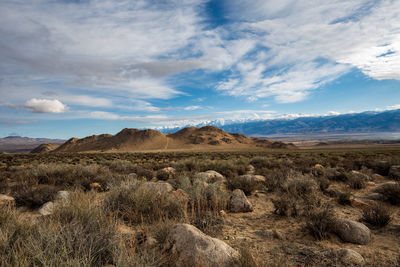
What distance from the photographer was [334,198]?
20.4 ft

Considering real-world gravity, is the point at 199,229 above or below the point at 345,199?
A: above

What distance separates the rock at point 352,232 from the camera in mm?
3633

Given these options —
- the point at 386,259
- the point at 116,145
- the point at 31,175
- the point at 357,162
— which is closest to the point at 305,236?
the point at 386,259

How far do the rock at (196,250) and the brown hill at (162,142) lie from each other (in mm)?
71927

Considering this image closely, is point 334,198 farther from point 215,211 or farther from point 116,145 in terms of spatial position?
point 116,145

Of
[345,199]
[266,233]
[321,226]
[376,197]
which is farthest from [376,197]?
[266,233]

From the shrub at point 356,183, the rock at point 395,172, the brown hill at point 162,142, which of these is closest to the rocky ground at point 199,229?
the shrub at point 356,183

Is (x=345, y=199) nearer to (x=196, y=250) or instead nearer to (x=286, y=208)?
(x=286, y=208)

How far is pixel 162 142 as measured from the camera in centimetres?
8338

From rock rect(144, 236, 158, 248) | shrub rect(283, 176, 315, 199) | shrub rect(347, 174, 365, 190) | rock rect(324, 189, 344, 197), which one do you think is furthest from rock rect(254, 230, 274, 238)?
shrub rect(347, 174, 365, 190)

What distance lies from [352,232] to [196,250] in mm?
3145

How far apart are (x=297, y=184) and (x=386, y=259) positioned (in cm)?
354

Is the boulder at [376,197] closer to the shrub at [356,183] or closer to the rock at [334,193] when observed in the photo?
the rock at [334,193]

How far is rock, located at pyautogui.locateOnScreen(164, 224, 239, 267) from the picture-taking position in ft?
8.60
